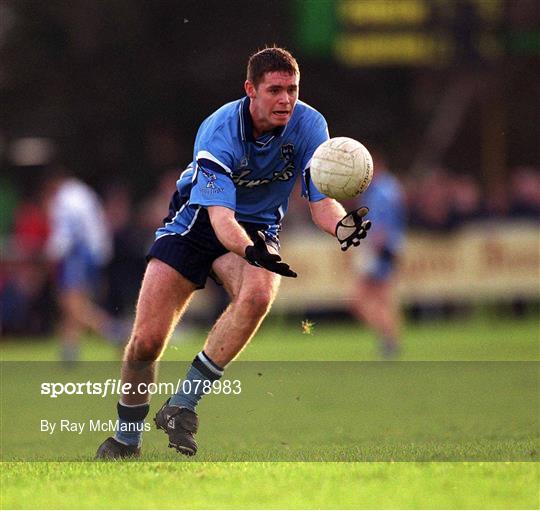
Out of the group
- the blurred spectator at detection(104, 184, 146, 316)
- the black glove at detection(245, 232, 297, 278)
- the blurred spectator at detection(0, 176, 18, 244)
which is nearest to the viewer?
the black glove at detection(245, 232, 297, 278)

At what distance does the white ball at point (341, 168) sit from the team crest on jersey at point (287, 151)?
37 centimetres

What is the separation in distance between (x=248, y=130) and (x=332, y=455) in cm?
202

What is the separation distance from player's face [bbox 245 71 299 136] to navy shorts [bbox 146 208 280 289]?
76 cm

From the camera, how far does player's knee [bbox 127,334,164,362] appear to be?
8.63 metres

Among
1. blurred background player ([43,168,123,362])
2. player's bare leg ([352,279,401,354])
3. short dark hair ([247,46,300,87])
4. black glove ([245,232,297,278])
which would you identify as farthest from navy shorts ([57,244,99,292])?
black glove ([245,232,297,278])

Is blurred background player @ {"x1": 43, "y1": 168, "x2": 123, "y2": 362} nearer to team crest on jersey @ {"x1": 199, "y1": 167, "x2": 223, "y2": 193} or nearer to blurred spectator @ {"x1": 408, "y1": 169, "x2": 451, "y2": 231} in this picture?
blurred spectator @ {"x1": 408, "y1": 169, "x2": 451, "y2": 231}

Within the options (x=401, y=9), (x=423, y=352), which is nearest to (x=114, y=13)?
(x=401, y=9)

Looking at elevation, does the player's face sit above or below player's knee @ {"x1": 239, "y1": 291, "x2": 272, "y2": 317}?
above

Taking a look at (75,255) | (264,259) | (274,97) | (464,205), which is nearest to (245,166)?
(274,97)

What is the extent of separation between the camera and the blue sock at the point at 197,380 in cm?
864

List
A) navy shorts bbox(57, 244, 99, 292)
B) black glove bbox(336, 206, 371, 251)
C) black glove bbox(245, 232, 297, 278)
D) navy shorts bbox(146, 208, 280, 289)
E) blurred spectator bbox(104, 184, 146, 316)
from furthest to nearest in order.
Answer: blurred spectator bbox(104, 184, 146, 316) < navy shorts bbox(57, 244, 99, 292) < navy shorts bbox(146, 208, 280, 289) < black glove bbox(336, 206, 371, 251) < black glove bbox(245, 232, 297, 278)

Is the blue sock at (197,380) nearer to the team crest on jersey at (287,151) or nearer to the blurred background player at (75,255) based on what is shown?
the team crest on jersey at (287,151)

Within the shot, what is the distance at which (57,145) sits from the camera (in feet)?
79.9

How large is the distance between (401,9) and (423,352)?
5.75m
